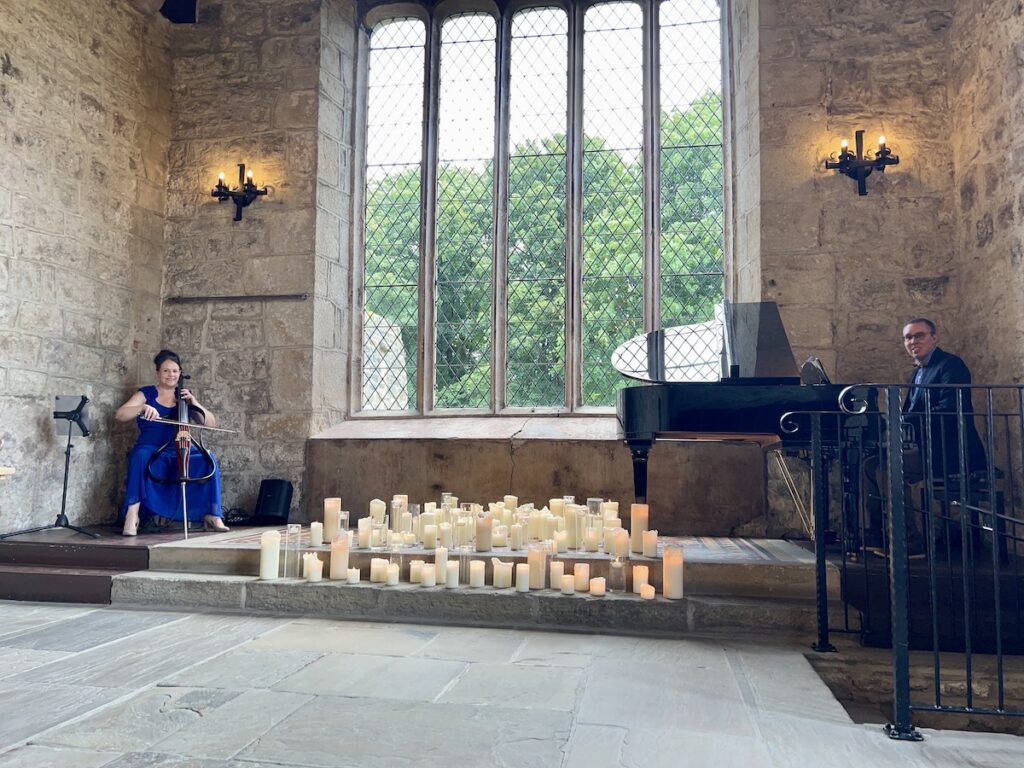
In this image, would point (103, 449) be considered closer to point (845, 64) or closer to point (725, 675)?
point (725, 675)

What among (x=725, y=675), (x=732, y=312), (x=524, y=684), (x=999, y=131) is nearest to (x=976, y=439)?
(x=732, y=312)

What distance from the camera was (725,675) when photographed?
2.50 metres

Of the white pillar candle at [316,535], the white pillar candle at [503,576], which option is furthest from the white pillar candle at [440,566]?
the white pillar candle at [316,535]

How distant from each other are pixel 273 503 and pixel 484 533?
80.6 inches

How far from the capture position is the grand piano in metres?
3.39

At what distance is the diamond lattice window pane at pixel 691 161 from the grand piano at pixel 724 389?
3.20 feet

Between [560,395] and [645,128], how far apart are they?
213 centimetres

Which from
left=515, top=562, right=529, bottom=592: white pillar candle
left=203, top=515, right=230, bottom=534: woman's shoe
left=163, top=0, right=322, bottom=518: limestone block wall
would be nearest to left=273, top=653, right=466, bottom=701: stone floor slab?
left=515, top=562, right=529, bottom=592: white pillar candle

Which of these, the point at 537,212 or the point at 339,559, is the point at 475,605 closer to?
the point at 339,559

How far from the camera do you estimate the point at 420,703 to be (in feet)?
7.16

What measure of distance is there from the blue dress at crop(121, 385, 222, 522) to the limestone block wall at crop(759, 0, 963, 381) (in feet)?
12.6

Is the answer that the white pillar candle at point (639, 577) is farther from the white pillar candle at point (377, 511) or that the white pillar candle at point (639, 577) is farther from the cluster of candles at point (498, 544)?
the white pillar candle at point (377, 511)

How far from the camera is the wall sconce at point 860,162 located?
4.51m

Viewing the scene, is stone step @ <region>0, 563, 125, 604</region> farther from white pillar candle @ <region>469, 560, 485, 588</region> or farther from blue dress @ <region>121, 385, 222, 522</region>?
white pillar candle @ <region>469, 560, 485, 588</region>
